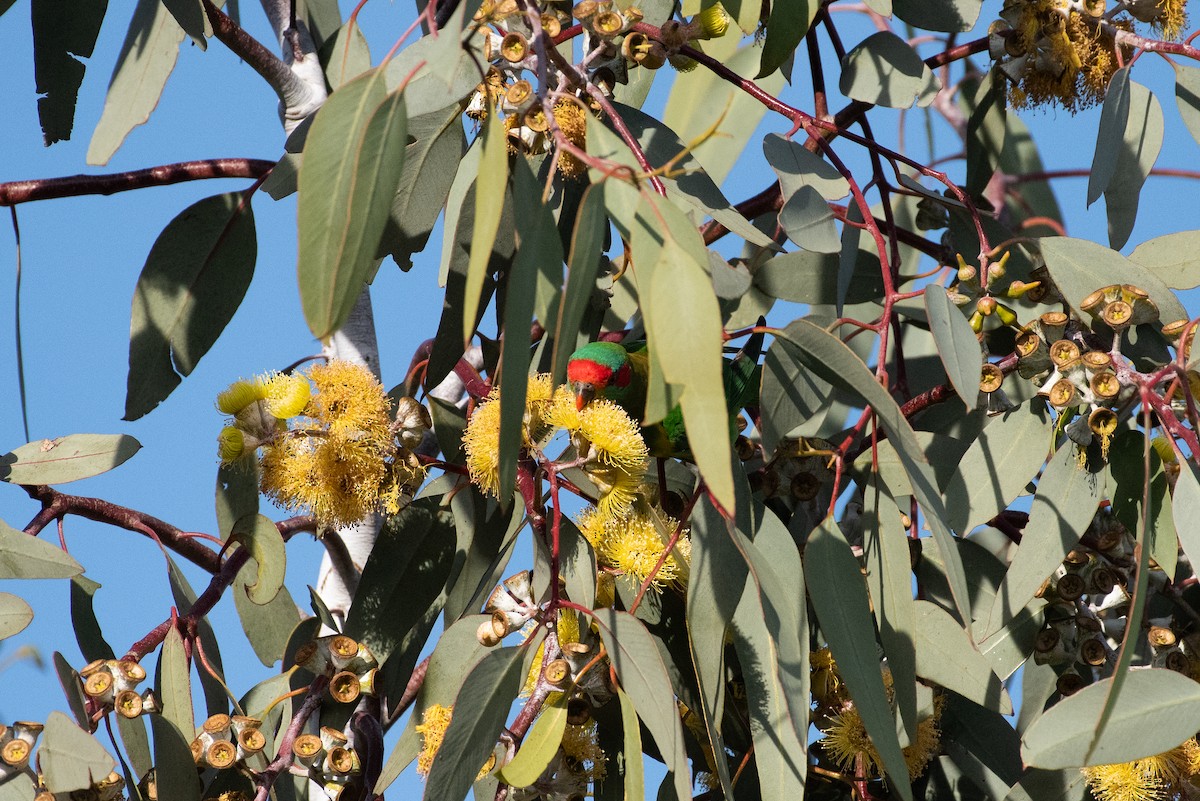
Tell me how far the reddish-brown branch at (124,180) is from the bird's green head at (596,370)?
0.46m

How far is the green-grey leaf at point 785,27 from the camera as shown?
1100 mm

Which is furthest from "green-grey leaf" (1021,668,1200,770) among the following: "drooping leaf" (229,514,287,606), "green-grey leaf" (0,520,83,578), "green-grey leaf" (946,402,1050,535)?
Result: "green-grey leaf" (0,520,83,578)

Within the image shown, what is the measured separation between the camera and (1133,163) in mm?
1335

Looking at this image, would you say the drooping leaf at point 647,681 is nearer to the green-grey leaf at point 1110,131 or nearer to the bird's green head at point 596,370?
the bird's green head at point 596,370

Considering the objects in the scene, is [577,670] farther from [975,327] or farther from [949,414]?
[949,414]

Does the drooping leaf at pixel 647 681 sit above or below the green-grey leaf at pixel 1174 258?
below

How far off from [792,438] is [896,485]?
0.12 metres

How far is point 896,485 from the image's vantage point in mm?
1192

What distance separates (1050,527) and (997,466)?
0.27ft

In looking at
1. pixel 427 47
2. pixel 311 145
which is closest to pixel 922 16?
pixel 427 47

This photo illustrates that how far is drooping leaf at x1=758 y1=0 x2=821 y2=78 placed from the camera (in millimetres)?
1100

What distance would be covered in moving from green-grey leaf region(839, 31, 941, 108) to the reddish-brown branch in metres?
0.66

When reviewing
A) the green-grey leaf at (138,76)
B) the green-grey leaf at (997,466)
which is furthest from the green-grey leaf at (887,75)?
the green-grey leaf at (138,76)

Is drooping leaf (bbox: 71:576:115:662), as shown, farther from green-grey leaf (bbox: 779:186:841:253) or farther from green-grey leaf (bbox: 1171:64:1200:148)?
green-grey leaf (bbox: 1171:64:1200:148)
